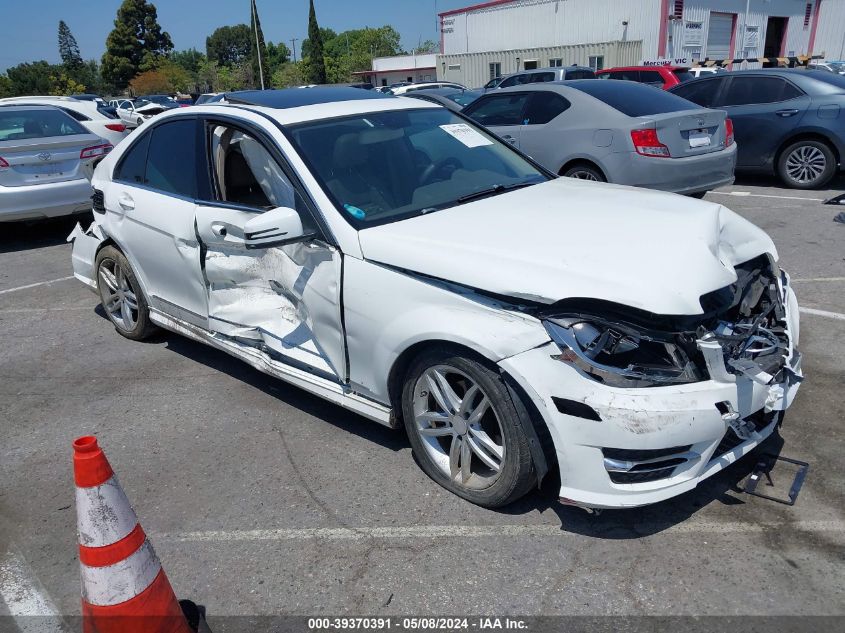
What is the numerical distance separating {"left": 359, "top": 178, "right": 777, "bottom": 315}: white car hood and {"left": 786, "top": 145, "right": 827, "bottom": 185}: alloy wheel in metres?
6.91

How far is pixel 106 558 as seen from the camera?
2.35 metres

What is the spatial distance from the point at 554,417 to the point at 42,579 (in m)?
2.24

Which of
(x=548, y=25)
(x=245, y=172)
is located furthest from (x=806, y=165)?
(x=548, y=25)

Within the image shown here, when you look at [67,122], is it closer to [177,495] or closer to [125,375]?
[125,375]

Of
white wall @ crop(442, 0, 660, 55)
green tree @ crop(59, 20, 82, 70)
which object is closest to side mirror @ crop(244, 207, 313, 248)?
white wall @ crop(442, 0, 660, 55)

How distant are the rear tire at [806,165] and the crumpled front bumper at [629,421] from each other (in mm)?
7895

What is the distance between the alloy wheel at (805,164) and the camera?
9.45 m

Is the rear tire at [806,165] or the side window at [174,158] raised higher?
the side window at [174,158]

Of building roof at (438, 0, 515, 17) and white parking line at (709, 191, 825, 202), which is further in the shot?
building roof at (438, 0, 515, 17)

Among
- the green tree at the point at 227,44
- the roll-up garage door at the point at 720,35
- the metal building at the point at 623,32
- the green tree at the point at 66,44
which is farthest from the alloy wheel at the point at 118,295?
the green tree at the point at 227,44

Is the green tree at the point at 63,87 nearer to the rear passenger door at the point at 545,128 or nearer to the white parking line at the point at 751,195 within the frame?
the rear passenger door at the point at 545,128

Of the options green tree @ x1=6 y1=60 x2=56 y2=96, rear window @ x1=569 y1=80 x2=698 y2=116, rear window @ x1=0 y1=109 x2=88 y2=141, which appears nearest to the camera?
rear window @ x1=569 y1=80 x2=698 y2=116

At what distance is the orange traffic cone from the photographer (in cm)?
233

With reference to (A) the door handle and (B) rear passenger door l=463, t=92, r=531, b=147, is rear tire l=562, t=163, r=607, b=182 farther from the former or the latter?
(A) the door handle
